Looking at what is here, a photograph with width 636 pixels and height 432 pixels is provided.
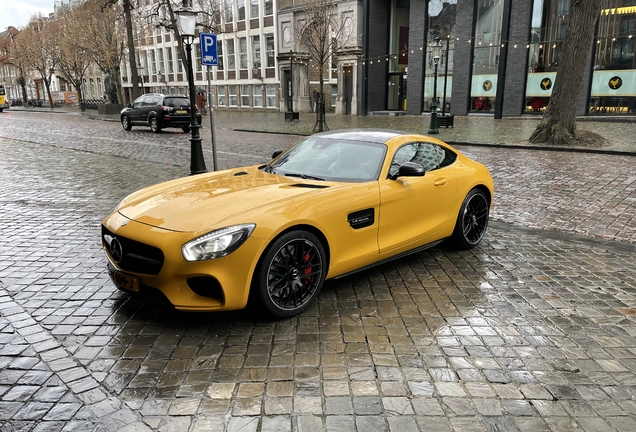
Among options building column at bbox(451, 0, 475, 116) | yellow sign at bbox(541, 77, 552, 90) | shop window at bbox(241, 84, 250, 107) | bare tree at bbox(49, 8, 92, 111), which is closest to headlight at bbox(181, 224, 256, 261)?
yellow sign at bbox(541, 77, 552, 90)

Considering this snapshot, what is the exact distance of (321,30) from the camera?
92.0 feet

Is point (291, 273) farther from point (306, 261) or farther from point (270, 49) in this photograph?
point (270, 49)

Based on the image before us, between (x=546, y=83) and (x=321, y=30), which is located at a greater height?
(x=321, y=30)

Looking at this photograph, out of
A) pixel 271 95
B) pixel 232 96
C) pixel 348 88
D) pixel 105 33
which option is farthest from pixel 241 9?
pixel 348 88

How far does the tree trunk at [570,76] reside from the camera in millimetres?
14508

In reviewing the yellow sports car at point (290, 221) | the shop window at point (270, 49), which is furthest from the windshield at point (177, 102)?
the shop window at point (270, 49)

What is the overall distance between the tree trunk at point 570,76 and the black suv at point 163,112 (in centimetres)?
1438

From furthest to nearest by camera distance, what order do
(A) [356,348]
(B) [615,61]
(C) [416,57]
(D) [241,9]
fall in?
(D) [241,9] → (C) [416,57] → (B) [615,61] → (A) [356,348]

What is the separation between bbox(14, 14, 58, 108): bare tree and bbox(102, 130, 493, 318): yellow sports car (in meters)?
55.1

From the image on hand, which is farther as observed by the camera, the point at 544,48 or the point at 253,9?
the point at 253,9

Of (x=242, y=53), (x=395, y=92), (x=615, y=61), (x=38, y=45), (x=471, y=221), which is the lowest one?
(x=471, y=221)

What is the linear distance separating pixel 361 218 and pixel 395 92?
34361 millimetres

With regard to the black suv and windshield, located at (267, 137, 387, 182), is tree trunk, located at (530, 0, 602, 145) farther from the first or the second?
the black suv

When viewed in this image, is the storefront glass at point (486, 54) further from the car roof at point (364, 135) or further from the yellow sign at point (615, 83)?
the car roof at point (364, 135)
